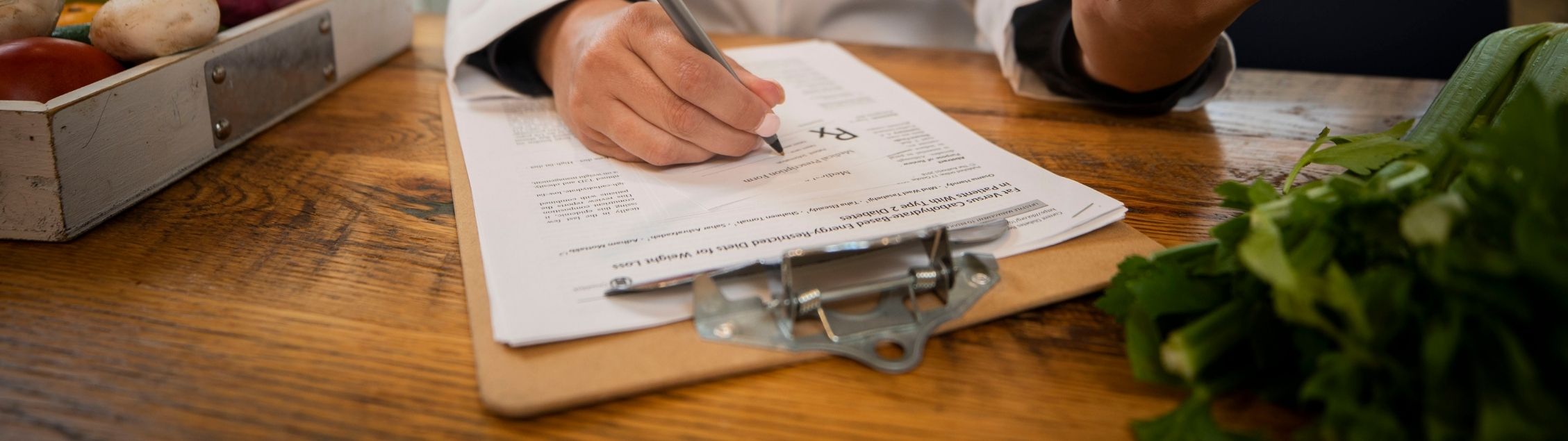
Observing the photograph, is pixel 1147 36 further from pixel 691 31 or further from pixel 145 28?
pixel 145 28

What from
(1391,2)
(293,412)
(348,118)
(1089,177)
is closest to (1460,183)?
(1089,177)

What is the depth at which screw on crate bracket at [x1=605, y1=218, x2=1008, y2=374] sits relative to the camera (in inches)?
17.7

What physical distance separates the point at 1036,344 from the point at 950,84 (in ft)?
1.82

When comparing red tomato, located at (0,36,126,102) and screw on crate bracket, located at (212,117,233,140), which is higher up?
red tomato, located at (0,36,126,102)

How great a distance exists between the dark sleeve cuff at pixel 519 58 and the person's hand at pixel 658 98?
0.16 meters

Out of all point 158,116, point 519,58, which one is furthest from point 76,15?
point 519,58

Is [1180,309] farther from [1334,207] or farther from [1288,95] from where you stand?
[1288,95]

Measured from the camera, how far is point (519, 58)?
933 mm

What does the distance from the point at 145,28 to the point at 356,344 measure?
0.37 meters

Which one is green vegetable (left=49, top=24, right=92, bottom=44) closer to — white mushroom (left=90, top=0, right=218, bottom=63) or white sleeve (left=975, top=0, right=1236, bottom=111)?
white mushroom (left=90, top=0, right=218, bottom=63)

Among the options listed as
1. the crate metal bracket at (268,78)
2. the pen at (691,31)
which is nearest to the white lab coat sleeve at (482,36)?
the crate metal bracket at (268,78)

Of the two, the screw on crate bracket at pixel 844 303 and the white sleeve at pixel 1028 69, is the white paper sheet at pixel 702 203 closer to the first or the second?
the screw on crate bracket at pixel 844 303

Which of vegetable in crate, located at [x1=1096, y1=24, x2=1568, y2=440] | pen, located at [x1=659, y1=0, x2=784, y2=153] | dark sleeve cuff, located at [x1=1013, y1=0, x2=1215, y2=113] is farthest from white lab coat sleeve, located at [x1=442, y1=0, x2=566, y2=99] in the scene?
vegetable in crate, located at [x1=1096, y1=24, x2=1568, y2=440]

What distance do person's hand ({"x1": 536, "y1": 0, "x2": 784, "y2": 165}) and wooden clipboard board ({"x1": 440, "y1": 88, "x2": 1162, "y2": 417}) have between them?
0.68 ft
